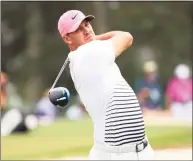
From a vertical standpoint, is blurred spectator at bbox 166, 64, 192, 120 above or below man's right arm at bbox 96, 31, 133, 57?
below

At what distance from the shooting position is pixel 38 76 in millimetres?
41250

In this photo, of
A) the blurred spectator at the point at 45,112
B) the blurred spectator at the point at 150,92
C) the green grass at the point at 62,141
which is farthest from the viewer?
the blurred spectator at the point at 45,112

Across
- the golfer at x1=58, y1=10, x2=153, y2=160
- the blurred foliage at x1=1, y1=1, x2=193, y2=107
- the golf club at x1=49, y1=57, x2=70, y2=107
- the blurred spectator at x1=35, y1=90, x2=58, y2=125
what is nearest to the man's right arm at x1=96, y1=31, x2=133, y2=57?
the golfer at x1=58, y1=10, x2=153, y2=160

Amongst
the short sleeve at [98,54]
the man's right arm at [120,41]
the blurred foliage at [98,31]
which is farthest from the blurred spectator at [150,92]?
the short sleeve at [98,54]

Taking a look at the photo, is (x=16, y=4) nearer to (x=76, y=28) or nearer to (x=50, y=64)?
(x=50, y=64)

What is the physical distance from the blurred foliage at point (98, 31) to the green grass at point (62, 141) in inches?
811

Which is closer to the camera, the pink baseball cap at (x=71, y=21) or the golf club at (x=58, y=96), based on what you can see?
the pink baseball cap at (x=71, y=21)

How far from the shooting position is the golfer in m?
5.23

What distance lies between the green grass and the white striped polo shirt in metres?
6.10

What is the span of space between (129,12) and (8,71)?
26.9 ft

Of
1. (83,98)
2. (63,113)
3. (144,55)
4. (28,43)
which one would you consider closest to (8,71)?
(28,43)

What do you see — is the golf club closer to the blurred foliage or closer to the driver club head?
the driver club head

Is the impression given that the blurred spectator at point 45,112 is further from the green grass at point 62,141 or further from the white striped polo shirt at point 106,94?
the white striped polo shirt at point 106,94

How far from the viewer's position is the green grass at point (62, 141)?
39.0 ft
